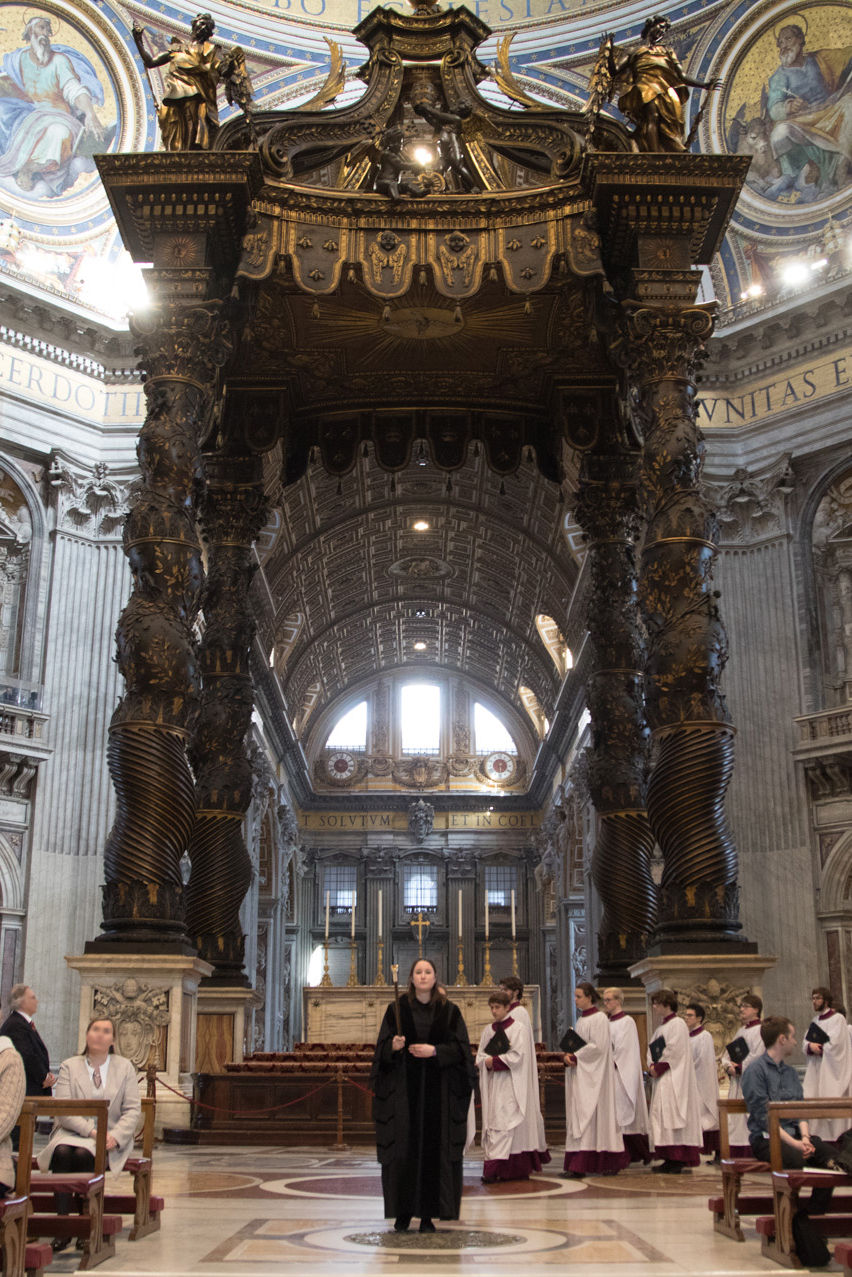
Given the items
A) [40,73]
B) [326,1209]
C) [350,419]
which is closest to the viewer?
[326,1209]

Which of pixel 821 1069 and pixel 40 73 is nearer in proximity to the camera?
pixel 821 1069

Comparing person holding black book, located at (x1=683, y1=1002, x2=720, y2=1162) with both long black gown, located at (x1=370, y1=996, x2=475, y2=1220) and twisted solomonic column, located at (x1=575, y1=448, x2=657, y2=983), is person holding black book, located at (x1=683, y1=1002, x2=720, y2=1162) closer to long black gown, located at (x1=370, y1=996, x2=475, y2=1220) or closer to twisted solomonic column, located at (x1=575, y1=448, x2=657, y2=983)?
twisted solomonic column, located at (x1=575, y1=448, x2=657, y2=983)

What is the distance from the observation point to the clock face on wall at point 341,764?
45125 mm

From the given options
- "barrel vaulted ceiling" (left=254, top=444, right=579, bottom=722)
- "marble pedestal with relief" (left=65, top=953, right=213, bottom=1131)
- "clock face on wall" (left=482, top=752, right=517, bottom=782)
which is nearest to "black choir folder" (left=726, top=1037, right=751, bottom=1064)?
"marble pedestal with relief" (left=65, top=953, right=213, bottom=1131)

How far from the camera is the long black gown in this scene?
20.7 feet

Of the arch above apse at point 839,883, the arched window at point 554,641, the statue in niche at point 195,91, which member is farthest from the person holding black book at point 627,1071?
the arched window at point 554,641

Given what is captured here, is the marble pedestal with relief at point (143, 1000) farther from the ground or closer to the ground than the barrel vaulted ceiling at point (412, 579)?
closer to the ground

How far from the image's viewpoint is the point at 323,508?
29516mm

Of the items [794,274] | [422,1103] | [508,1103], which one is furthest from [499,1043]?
[794,274]

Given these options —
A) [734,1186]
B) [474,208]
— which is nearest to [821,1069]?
[734,1186]

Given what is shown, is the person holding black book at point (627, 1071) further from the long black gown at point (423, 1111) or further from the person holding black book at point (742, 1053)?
the long black gown at point (423, 1111)

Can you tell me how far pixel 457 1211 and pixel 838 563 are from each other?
15765 mm

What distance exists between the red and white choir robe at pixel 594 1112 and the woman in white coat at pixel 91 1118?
3464mm

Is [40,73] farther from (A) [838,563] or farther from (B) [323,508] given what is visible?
(A) [838,563]
